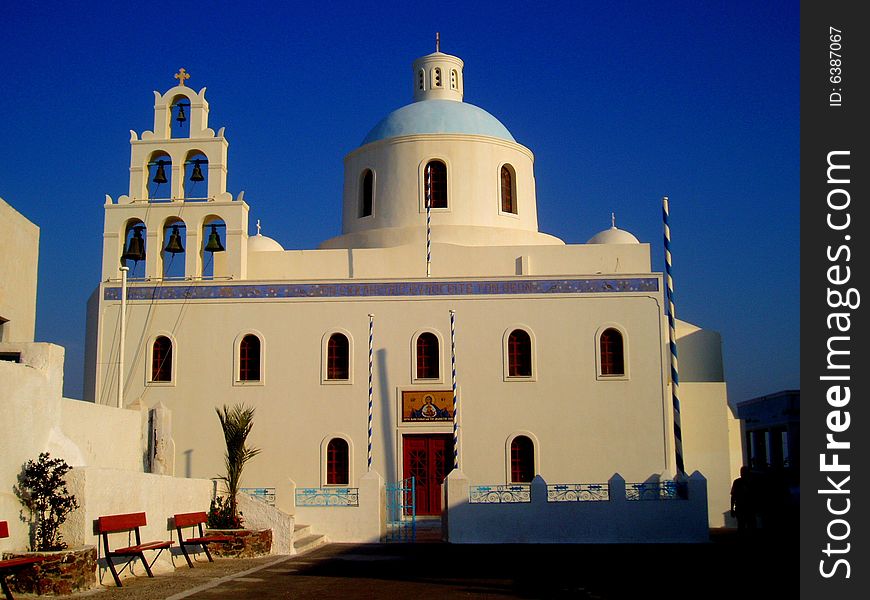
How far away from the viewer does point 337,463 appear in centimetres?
2080

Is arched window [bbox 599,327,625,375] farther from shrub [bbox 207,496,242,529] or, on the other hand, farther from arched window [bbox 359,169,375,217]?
shrub [bbox 207,496,242,529]

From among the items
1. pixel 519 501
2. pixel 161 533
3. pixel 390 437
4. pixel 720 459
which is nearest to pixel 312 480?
pixel 390 437

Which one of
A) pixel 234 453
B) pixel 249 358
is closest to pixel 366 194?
pixel 249 358

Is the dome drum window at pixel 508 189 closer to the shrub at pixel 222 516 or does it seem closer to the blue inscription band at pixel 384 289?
the blue inscription band at pixel 384 289

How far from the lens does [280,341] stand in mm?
21234

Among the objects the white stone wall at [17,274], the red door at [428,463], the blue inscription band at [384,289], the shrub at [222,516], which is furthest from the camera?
the blue inscription band at [384,289]

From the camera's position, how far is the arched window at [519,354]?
21062mm

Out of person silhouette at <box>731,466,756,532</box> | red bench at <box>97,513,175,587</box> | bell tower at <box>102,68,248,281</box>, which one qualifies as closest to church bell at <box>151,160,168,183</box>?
bell tower at <box>102,68,248,281</box>

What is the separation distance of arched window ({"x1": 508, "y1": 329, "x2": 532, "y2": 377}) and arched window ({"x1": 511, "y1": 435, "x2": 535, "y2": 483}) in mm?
1341

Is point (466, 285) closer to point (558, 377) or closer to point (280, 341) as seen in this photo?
point (558, 377)

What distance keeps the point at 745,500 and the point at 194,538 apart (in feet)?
27.6

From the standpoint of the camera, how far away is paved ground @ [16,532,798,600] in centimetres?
1074

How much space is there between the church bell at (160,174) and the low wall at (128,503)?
896 centimetres

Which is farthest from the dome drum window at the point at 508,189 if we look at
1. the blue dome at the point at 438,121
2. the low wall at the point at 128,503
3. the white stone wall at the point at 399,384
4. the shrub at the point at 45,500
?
the shrub at the point at 45,500
